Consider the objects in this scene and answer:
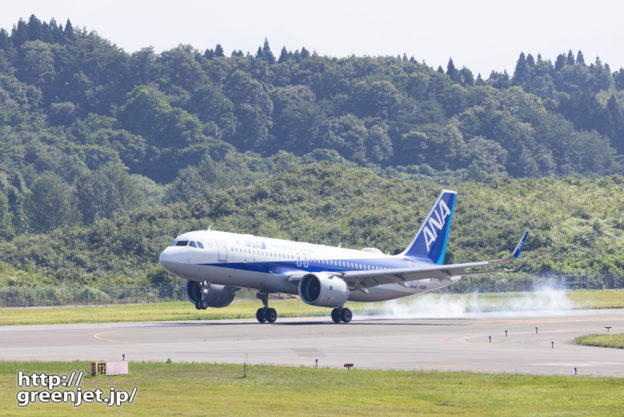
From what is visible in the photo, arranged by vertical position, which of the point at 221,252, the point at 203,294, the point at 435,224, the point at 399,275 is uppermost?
the point at 435,224

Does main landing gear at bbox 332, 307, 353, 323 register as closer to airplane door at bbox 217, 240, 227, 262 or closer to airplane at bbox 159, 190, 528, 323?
airplane at bbox 159, 190, 528, 323

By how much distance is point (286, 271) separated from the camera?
6234cm

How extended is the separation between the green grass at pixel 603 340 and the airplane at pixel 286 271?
1187 centimetres

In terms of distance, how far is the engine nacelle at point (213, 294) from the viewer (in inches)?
2462

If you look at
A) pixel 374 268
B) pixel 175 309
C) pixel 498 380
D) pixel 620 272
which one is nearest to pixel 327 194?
pixel 620 272

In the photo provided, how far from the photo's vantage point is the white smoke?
254 feet

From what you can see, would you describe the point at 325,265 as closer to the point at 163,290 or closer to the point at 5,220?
the point at 163,290

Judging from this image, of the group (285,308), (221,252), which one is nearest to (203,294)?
(221,252)

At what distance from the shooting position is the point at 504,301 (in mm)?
85812

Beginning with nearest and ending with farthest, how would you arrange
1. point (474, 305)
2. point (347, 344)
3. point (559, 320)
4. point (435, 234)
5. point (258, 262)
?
1. point (347, 344)
2. point (258, 262)
3. point (559, 320)
4. point (435, 234)
5. point (474, 305)

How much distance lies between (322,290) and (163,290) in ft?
128

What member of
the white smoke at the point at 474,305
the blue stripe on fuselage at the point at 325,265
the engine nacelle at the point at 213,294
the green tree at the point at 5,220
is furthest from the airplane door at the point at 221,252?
the green tree at the point at 5,220

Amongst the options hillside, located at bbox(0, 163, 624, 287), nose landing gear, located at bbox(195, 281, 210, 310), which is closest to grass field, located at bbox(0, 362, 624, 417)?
nose landing gear, located at bbox(195, 281, 210, 310)

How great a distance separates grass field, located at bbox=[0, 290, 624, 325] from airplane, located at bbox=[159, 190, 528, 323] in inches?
278
